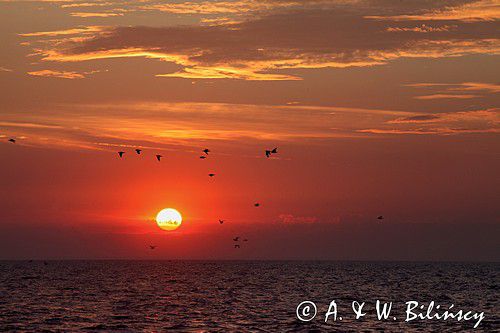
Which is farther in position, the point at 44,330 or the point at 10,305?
the point at 10,305

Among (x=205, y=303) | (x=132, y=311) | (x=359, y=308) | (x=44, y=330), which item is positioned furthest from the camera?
(x=205, y=303)

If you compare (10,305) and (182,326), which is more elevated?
(10,305)

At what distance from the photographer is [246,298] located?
94125mm

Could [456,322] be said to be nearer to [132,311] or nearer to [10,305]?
[132,311]

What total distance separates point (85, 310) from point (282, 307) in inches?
775

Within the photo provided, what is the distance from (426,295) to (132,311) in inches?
1839

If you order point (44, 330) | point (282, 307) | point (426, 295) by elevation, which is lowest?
point (44, 330)

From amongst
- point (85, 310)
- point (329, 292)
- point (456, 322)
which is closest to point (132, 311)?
point (85, 310)

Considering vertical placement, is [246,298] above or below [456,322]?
above

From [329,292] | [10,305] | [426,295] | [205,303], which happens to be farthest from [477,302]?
[10,305]

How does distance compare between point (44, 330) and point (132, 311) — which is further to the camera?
point (132, 311)

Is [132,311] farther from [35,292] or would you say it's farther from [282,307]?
[35,292]

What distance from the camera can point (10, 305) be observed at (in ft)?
274

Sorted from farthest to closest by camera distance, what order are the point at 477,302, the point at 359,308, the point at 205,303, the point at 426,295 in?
the point at 426,295
the point at 477,302
the point at 205,303
the point at 359,308
